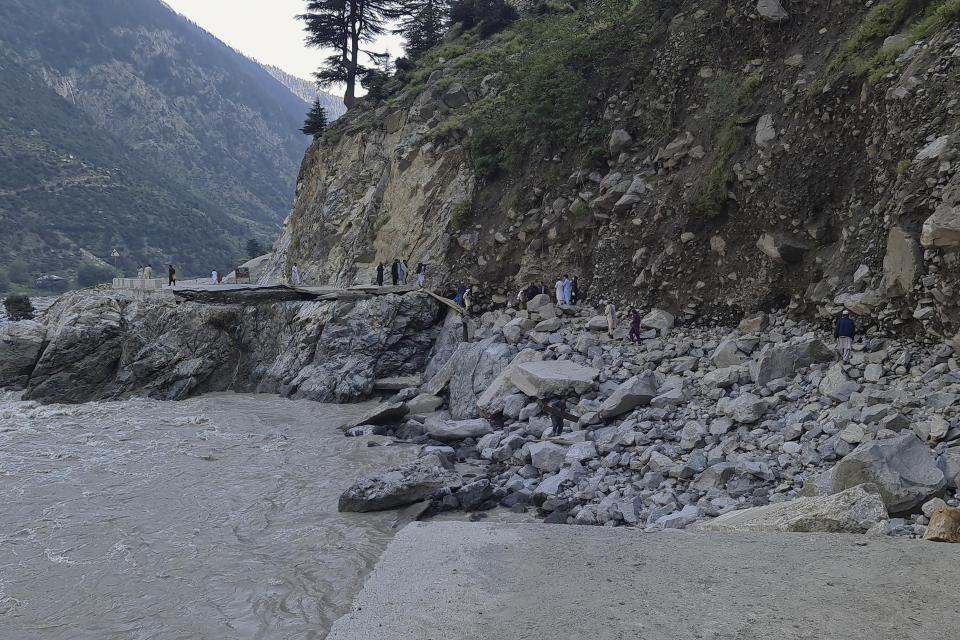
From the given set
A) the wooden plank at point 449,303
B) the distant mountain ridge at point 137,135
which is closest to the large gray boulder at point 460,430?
the wooden plank at point 449,303

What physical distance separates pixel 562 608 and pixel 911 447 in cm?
441

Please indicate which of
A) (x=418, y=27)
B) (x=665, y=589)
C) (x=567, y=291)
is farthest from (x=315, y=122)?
(x=665, y=589)

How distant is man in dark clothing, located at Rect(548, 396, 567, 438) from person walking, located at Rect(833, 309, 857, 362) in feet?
16.6

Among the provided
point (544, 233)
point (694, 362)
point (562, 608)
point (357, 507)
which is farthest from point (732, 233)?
point (562, 608)

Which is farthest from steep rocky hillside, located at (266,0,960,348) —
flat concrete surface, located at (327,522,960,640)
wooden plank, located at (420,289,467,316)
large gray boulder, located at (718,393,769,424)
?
flat concrete surface, located at (327,522,960,640)

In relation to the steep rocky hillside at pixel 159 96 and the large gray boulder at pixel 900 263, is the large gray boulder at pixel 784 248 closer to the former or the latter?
the large gray boulder at pixel 900 263

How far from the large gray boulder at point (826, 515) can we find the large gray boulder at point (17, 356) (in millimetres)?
23468

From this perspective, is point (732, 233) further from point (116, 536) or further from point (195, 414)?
point (195, 414)

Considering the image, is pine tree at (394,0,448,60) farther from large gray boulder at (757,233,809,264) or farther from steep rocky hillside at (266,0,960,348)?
large gray boulder at (757,233,809,264)

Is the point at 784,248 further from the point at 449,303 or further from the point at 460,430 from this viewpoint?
the point at 449,303

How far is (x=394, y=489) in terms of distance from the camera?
9.08 meters

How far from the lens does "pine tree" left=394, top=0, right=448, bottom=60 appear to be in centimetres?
3562

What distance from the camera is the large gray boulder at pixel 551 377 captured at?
42.5 feet

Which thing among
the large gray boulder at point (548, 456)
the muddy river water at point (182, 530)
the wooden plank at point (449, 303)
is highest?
the wooden plank at point (449, 303)
